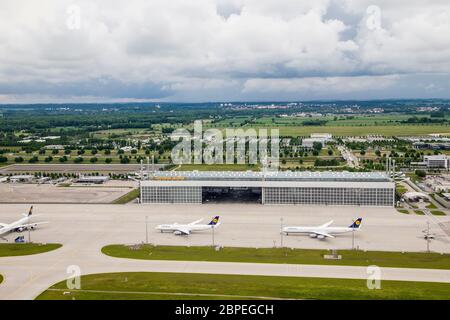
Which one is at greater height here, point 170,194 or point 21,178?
point 21,178

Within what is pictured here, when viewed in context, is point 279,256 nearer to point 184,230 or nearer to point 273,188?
point 184,230

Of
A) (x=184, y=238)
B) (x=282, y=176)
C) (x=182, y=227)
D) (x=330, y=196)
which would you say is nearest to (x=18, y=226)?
(x=182, y=227)

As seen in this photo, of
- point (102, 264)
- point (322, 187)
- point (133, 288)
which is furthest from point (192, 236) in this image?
point (322, 187)

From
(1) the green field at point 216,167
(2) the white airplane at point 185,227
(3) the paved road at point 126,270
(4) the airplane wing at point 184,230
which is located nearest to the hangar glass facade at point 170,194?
(2) the white airplane at point 185,227

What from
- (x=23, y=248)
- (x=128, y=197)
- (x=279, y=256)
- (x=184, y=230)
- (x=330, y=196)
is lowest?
(x=279, y=256)

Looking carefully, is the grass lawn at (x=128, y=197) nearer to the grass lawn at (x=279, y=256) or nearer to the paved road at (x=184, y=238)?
the paved road at (x=184, y=238)
